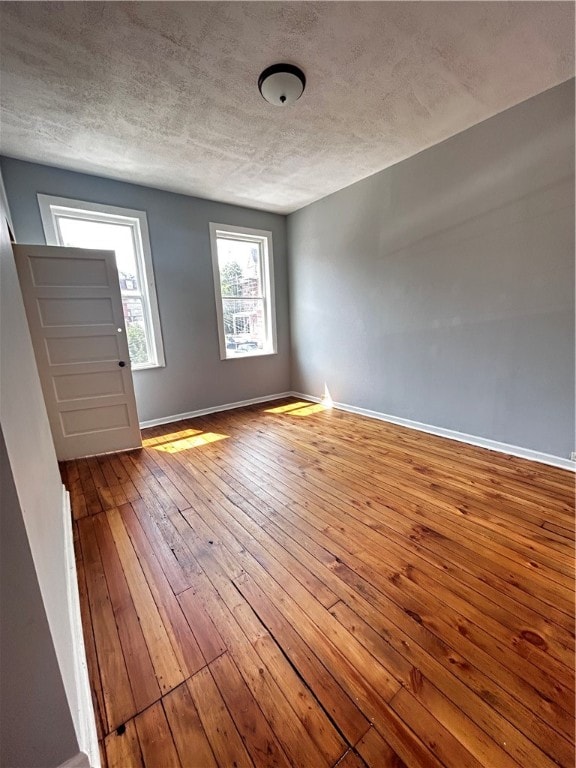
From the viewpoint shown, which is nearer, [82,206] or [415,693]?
[415,693]

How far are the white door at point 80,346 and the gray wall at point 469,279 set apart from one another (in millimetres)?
2730

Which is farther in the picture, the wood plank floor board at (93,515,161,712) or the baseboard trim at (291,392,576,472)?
the baseboard trim at (291,392,576,472)

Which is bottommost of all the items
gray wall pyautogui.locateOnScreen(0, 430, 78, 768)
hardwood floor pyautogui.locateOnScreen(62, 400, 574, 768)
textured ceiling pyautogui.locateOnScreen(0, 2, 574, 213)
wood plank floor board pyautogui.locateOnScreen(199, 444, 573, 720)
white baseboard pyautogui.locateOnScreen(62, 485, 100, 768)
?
wood plank floor board pyautogui.locateOnScreen(199, 444, 573, 720)

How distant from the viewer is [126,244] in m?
3.62

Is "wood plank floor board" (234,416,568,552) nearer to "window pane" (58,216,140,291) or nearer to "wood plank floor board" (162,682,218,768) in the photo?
"wood plank floor board" (162,682,218,768)

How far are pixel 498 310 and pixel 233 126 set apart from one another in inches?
107

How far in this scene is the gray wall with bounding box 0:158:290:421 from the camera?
319cm

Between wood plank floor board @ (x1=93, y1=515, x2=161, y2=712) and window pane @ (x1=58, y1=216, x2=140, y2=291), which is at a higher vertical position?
window pane @ (x1=58, y1=216, x2=140, y2=291)

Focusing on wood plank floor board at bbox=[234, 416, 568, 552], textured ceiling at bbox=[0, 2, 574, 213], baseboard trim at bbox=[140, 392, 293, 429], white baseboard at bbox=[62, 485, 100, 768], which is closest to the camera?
white baseboard at bbox=[62, 485, 100, 768]

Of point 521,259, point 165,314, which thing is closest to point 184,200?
point 165,314

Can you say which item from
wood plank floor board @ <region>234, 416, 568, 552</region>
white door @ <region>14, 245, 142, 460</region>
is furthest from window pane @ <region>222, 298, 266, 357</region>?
wood plank floor board @ <region>234, 416, 568, 552</region>

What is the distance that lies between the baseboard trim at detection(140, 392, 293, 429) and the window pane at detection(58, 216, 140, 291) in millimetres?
1670

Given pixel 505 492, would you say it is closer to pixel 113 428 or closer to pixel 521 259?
pixel 521 259

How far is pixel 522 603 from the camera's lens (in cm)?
137
